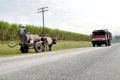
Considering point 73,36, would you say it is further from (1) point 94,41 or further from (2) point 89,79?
(2) point 89,79

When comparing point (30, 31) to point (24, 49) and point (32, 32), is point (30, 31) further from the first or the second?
point (24, 49)

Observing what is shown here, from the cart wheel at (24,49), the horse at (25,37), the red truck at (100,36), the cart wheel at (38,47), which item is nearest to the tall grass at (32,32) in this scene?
the red truck at (100,36)

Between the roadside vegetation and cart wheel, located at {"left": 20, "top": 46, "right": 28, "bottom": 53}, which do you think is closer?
cart wheel, located at {"left": 20, "top": 46, "right": 28, "bottom": 53}

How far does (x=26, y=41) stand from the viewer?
28.6 meters

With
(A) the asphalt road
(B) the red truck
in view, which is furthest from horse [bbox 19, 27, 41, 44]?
(B) the red truck

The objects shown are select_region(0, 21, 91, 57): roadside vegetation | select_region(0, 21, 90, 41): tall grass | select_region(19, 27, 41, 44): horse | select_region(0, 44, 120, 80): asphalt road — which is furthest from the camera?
select_region(0, 21, 90, 41): tall grass

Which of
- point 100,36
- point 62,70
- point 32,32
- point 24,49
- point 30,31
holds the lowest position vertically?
point 62,70

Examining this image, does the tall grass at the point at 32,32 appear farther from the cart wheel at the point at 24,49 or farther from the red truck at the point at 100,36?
the cart wheel at the point at 24,49

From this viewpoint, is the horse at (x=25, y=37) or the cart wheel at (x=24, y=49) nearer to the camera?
the horse at (x=25, y=37)

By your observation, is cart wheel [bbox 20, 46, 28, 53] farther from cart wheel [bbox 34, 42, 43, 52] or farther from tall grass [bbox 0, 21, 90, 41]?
tall grass [bbox 0, 21, 90, 41]

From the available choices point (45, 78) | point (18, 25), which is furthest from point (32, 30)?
point (45, 78)

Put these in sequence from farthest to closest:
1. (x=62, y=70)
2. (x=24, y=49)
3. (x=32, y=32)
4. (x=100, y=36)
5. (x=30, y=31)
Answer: (x=32, y=32) < (x=30, y=31) < (x=100, y=36) < (x=24, y=49) < (x=62, y=70)

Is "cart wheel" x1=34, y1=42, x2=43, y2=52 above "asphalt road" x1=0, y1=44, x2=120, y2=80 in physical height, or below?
above

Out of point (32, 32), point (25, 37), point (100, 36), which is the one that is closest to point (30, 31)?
point (32, 32)
